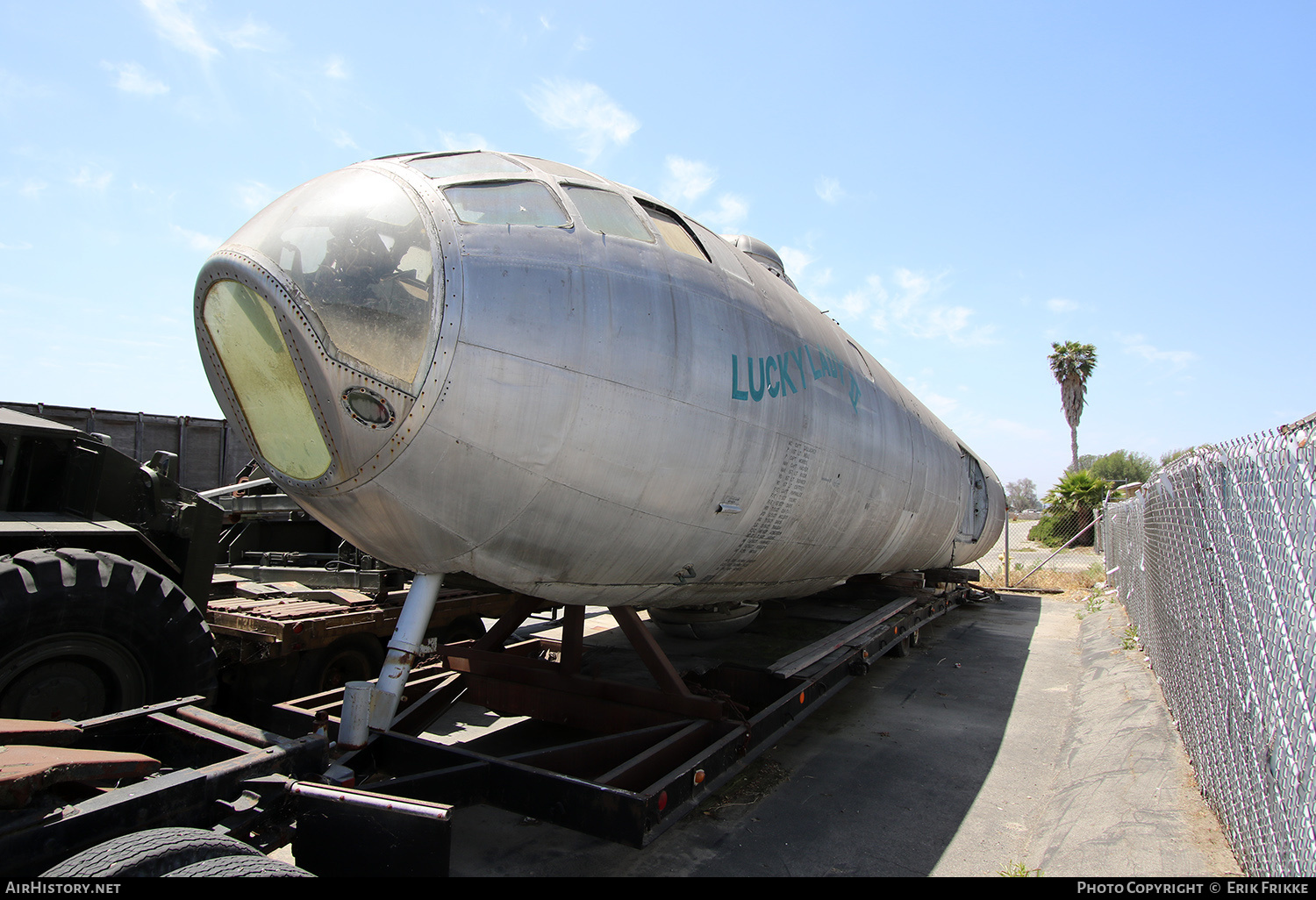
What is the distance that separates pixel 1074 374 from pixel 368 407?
161 ft

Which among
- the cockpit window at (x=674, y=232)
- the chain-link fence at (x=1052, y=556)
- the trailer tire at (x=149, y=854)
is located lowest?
the trailer tire at (x=149, y=854)

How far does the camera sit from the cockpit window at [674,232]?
450 centimetres

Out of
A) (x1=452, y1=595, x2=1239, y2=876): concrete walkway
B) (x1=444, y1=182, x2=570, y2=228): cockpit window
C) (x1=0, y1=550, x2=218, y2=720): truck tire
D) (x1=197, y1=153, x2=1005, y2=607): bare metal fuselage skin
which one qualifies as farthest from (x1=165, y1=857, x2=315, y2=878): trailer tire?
(x1=444, y1=182, x2=570, y2=228): cockpit window

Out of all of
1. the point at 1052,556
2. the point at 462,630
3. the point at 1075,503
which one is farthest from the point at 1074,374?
the point at 462,630

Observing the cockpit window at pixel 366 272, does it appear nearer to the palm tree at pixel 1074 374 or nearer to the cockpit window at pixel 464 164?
the cockpit window at pixel 464 164

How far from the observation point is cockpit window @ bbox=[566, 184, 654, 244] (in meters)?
4.02

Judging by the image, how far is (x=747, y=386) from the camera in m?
4.45

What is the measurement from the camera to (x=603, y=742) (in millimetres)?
4332

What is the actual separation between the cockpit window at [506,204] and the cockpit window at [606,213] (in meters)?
0.18

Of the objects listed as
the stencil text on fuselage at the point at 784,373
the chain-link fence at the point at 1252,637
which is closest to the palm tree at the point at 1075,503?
the chain-link fence at the point at 1252,637

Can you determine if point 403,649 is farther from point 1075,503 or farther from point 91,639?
point 1075,503

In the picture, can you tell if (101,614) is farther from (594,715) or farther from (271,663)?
(594,715)

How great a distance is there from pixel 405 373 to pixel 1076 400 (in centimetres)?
4881

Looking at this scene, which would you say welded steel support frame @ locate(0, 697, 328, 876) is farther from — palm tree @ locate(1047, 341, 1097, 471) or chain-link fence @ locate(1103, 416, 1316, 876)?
palm tree @ locate(1047, 341, 1097, 471)
